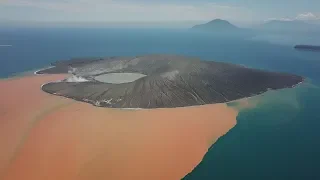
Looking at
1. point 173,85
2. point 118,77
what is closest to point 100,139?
point 173,85

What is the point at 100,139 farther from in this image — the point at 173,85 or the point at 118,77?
the point at 118,77

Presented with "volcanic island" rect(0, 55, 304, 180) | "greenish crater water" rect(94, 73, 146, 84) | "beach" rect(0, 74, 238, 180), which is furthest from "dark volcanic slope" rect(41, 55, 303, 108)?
"beach" rect(0, 74, 238, 180)

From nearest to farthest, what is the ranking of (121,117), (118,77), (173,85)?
1. (121,117)
2. (173,85)
3. (118,77)

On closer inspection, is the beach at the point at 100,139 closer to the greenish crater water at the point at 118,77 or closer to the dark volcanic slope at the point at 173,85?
the dark volcanic slope at the point at 173,85

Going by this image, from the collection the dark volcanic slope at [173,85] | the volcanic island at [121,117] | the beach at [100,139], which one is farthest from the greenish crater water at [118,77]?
the beach at [100,139]

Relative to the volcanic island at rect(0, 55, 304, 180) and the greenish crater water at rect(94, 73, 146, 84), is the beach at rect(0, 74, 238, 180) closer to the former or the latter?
the volcanic island at rect(0, 55, 304, 180)

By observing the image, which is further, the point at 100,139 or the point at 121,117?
the point at 121,117
